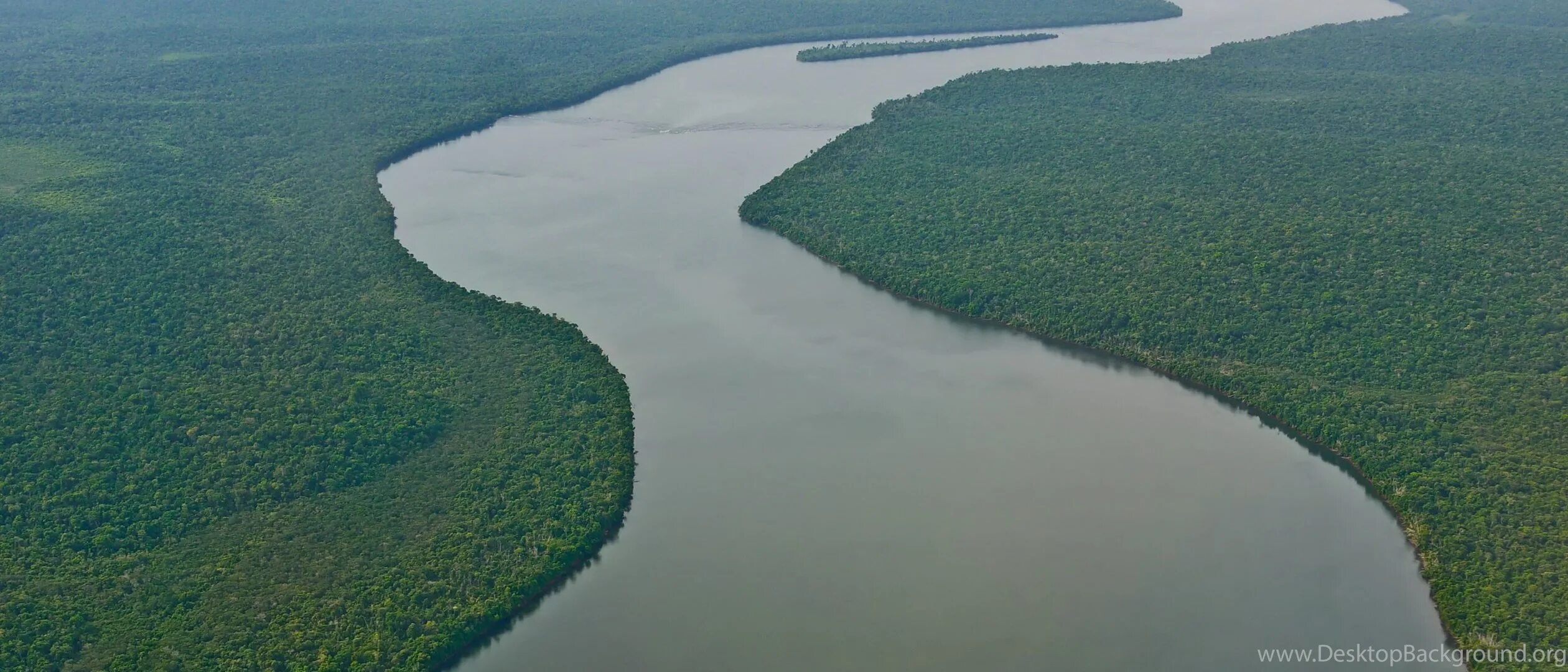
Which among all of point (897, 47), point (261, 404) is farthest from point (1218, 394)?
point (897, 47)

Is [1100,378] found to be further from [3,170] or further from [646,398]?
[3,170]

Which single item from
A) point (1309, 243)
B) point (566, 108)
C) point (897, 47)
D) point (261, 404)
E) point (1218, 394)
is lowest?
point (1218, 394)

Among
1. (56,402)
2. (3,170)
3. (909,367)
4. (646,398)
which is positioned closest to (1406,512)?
(909,367)

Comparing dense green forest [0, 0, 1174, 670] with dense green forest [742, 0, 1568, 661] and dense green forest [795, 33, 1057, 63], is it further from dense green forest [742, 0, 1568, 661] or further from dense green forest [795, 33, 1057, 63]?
dense green forest [795, 33, 1057, 63]

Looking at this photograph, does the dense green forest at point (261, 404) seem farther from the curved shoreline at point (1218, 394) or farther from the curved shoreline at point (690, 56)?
the curved shoreline at point (1218, 394)

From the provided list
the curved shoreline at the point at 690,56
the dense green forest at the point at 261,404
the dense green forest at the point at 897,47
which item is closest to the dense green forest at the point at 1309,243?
the dense green forest at the point at 897,47

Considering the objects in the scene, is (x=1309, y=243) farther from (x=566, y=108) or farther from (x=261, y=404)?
(x=566, y=108)
